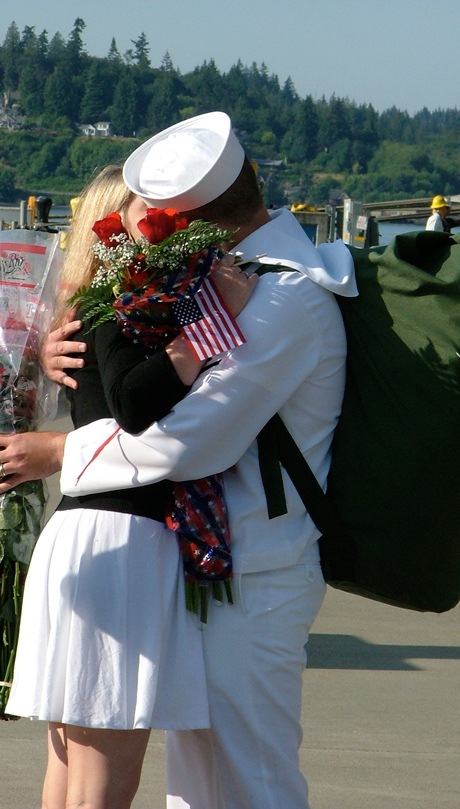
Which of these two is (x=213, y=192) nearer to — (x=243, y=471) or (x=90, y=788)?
(x=243, y=471)

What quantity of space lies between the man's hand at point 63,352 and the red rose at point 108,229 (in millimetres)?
238

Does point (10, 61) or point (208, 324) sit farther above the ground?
point (208, 324)

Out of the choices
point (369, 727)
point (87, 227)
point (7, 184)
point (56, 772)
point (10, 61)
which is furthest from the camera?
point (10, 61)

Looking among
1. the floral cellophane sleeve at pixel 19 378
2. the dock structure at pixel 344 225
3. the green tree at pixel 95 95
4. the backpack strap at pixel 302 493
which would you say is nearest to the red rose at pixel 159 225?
the backpack strap at pixel 302 493

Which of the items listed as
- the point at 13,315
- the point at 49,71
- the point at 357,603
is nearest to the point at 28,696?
the point at 13,315

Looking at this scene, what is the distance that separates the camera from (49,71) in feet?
465

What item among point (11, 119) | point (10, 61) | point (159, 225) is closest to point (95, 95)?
point (11, 119)

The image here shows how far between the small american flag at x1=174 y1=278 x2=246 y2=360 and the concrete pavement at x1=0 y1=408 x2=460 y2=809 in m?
1.95

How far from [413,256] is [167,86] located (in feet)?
407

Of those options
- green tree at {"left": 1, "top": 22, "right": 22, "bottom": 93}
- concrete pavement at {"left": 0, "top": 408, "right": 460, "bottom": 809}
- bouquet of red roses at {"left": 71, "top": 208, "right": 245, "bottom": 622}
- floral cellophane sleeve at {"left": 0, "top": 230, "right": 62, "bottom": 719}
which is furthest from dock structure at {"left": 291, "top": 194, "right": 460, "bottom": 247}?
green tree at {"left": 1, "top": 22, "right": 22, "bottom": 93}

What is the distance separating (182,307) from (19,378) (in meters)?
0.87

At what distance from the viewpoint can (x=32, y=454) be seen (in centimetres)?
256

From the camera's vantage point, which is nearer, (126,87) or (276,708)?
(276,708)

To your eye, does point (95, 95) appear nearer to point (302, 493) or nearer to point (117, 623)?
point (302, 493)
